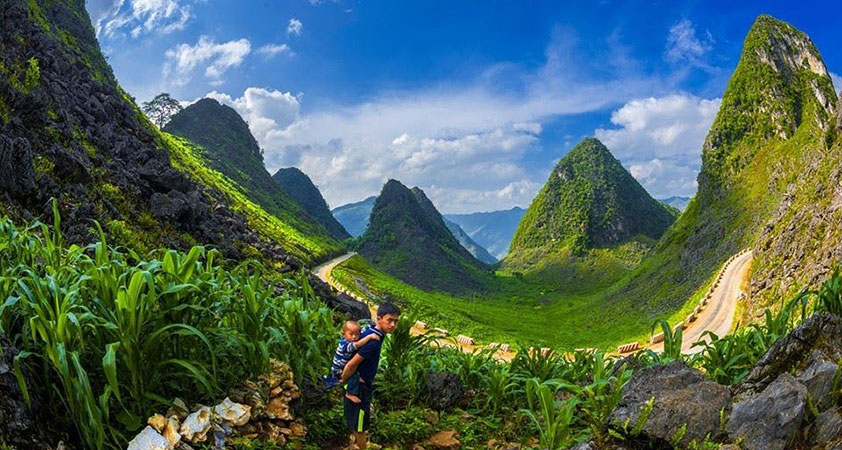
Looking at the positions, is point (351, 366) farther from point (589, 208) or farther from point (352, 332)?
point (589, 208)

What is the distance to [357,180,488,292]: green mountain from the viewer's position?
350ft

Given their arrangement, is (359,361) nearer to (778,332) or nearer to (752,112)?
(778,332)

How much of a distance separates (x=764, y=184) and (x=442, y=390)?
77.4m

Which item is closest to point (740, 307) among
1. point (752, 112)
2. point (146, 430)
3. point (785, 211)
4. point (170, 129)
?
point (785, 211)

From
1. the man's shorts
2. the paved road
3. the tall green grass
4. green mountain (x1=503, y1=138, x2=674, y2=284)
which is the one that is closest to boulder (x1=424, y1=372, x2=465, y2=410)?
the man's shorts

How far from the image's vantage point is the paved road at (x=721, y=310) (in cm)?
3338

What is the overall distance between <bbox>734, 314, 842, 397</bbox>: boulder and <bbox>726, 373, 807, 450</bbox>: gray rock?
32.3 inches

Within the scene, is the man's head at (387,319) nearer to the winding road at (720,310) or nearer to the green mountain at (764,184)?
the winding road at (720,310)

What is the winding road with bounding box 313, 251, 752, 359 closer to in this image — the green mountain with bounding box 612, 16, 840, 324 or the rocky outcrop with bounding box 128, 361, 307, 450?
the green mountain with bounding box 612, 16, 840, 324

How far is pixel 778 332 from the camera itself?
661 cm

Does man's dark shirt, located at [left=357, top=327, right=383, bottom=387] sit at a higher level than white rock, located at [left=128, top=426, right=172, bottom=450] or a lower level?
higher

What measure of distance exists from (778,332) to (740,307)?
116 feet

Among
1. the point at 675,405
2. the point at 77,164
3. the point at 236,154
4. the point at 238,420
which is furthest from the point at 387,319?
the point at 236,154

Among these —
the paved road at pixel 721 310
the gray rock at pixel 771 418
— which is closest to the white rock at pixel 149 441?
the gray rock at pixel 771 418
